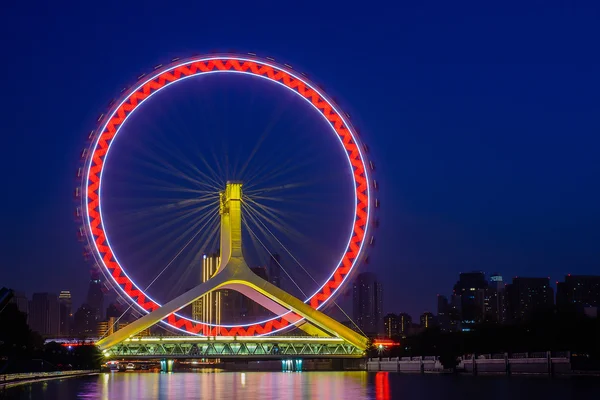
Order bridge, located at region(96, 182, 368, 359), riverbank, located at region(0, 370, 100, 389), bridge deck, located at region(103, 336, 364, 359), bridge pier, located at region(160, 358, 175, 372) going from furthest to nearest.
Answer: bridge pier, located at region(160, 358, 175, 372) < bridge deck, located at region(103, 336, 364, 359) < bridge, located at region(96, 182, 368, 359) < riverbank, located at region(0, 370, 100, 389)

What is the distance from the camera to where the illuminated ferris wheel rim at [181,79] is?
4719 centimetres

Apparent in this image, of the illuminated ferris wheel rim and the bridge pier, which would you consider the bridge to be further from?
Answer: the bridge pier

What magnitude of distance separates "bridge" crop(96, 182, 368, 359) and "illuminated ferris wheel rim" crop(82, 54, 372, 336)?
3.17m

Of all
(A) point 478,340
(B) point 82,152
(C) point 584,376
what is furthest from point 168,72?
(A) point 478,340

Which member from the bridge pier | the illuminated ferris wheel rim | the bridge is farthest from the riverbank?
the bridge pier

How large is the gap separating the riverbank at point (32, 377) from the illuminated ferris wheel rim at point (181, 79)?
5.77 meters

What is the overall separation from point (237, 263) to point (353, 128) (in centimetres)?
1007

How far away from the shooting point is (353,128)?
5059cm

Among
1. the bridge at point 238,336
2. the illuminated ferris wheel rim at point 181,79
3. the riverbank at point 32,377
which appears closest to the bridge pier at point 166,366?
the bridge at point 238,336

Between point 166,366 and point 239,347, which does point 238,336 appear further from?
point 166,366

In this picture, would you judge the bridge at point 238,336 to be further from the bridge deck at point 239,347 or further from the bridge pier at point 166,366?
the bridge pier at point 166,366

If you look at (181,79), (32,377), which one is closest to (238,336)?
(32,377)

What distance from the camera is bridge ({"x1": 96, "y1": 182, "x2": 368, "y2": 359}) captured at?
5434cm

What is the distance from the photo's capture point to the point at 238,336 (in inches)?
2488
